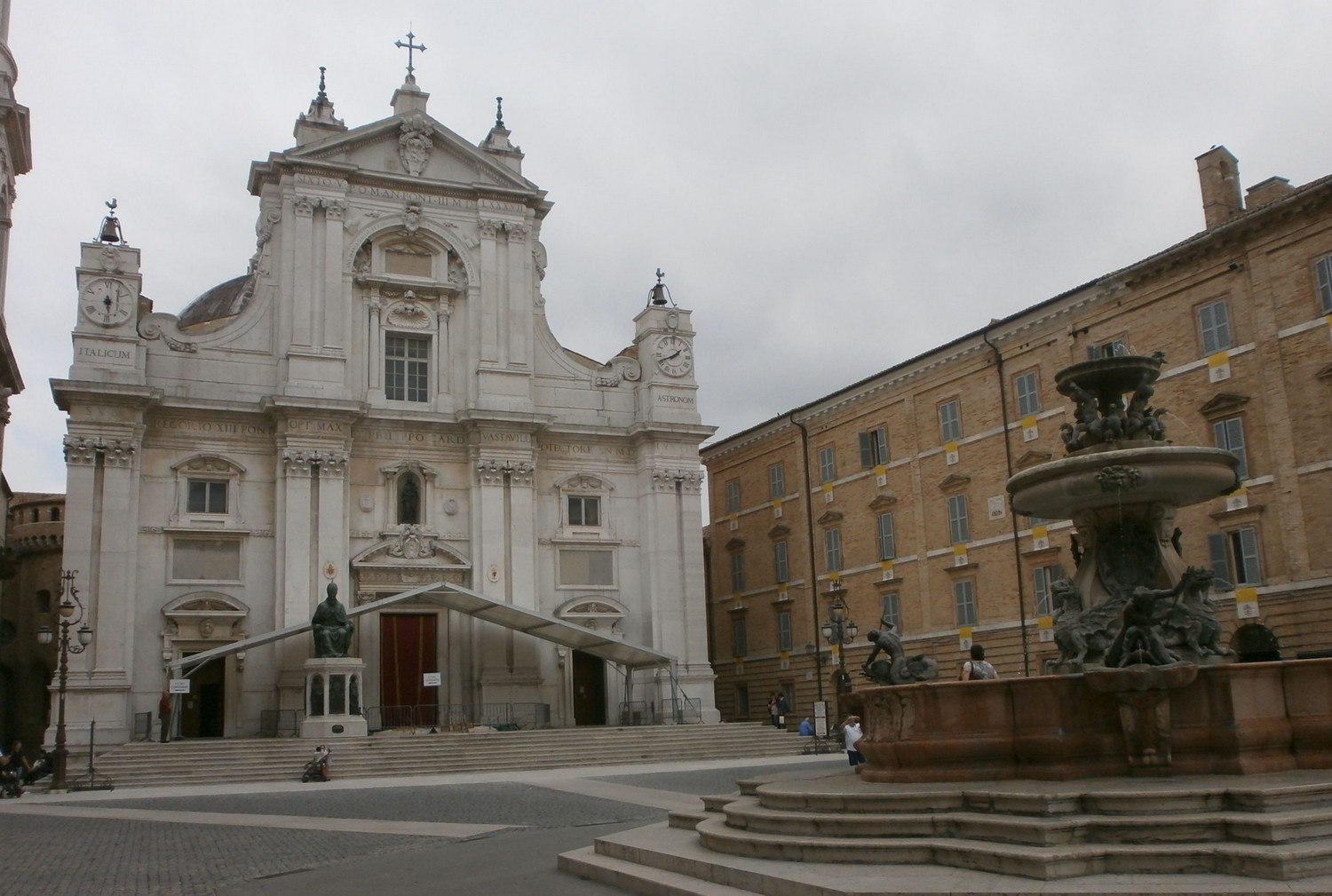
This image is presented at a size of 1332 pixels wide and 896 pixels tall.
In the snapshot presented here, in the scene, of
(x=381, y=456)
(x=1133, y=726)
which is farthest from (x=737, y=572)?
(x=1133, y=726)

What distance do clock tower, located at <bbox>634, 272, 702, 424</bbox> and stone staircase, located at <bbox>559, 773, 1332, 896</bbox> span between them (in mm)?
31233

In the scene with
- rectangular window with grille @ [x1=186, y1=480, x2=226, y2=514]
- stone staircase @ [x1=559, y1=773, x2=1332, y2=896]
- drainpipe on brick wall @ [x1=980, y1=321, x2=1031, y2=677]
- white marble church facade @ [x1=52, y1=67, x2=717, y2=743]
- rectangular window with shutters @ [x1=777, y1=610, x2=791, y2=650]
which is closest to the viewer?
stone staircase @ [x1=559, y1=773, x2=1332, y2=896]

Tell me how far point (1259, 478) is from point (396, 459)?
2401 cm

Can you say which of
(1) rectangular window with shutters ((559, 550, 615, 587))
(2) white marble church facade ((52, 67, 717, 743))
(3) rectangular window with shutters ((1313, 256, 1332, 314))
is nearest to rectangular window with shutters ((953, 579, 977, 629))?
(2) white marble church facade ((52, 67, 717, 743))

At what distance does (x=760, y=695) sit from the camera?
47.0 metres

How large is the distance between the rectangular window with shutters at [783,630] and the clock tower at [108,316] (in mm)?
23132

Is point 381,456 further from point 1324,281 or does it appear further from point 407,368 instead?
point 1324,281

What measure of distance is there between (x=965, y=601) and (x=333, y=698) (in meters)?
18.3

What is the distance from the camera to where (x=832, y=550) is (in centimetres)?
4338

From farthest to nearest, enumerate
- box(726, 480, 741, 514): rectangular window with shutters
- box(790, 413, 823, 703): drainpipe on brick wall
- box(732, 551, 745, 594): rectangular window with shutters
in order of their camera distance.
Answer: box(726, 480, 741, 514): rectangular window with shutters, box(732, 551, 745, 594): rectangular window with shutters, box(790, 413, 823, 703): drainpipe on brick wall

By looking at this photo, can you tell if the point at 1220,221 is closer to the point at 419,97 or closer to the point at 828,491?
the point at 828,491

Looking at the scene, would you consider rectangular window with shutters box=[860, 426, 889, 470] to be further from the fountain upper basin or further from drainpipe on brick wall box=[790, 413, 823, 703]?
the fountain upper basin

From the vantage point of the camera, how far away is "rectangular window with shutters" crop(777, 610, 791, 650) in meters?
45.4

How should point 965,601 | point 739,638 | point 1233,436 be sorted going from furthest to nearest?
point 739,638, point 965,601, point 1233,436
